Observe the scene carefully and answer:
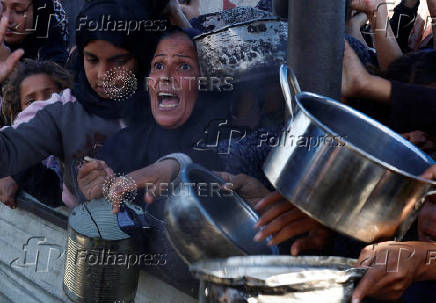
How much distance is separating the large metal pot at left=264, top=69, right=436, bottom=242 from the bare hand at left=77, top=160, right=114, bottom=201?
1.35 m

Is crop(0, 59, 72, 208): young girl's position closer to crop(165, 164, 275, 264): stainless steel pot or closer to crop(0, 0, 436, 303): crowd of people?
crop(0, 0, 436, 303): crowd of people

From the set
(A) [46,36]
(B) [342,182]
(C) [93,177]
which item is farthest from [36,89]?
(B) [342,182]

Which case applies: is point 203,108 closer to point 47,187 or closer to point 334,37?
point 334,37

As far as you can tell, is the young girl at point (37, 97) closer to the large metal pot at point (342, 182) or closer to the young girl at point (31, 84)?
the young girl at point (31, 84)

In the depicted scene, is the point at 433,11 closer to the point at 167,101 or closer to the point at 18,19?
the point at 167,101

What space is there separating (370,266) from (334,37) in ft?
2.21

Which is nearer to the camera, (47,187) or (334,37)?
(334,37)

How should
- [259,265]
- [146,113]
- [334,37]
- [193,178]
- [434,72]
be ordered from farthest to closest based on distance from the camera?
1. [146,113]
2. [434,72]
3. [193,178]
4. [334,37]
5. [259,265]

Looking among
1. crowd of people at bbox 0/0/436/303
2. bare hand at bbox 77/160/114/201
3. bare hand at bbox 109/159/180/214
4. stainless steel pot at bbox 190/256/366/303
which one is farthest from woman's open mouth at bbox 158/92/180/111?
stainless steel pot at bbox 190/256/366/303

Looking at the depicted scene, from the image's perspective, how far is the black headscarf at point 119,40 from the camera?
8.17ft

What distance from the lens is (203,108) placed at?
93.4 inches

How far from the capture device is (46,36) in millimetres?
3451

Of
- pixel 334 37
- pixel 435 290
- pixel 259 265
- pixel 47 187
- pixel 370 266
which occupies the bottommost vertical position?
pixel 47 187

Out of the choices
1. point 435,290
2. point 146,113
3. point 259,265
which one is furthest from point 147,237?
point 435,290
